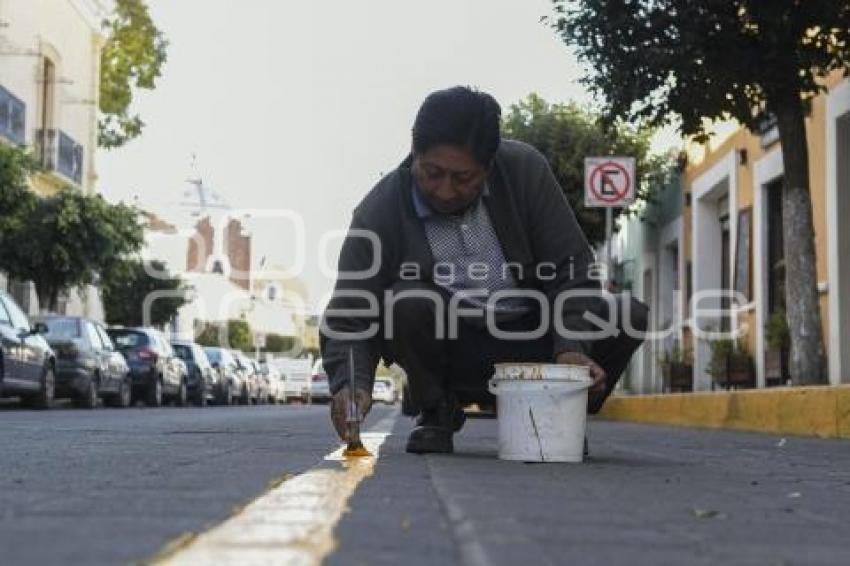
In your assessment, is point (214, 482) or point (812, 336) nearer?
point (214, 482)

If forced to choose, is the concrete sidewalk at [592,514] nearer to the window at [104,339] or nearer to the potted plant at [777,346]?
the potted plant at [777,346]

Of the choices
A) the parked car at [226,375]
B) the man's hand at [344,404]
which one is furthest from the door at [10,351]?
the parked car at [226,375]

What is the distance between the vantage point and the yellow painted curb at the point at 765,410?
1161 centimetres

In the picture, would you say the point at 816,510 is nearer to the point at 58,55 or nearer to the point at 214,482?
the point at 214,482

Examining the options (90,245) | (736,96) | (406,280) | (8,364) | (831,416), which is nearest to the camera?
(406,280)

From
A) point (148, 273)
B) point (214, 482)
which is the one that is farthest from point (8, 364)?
point (148, 273)

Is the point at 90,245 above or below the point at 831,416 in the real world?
above

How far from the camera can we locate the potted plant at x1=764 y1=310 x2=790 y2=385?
1909cm

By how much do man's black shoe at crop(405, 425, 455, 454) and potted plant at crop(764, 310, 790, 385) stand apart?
1320cm

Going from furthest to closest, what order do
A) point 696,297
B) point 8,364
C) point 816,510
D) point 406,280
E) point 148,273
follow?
1. point 148,273
2. point 696,297
3. point 8,364
4. point 406,280
5. point 816,510

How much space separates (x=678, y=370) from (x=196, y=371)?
12.0 meters

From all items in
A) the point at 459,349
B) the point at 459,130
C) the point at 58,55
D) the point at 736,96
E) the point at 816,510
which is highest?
the point at 58,55

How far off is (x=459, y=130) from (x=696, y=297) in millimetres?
21027

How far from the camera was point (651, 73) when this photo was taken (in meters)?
14.0
